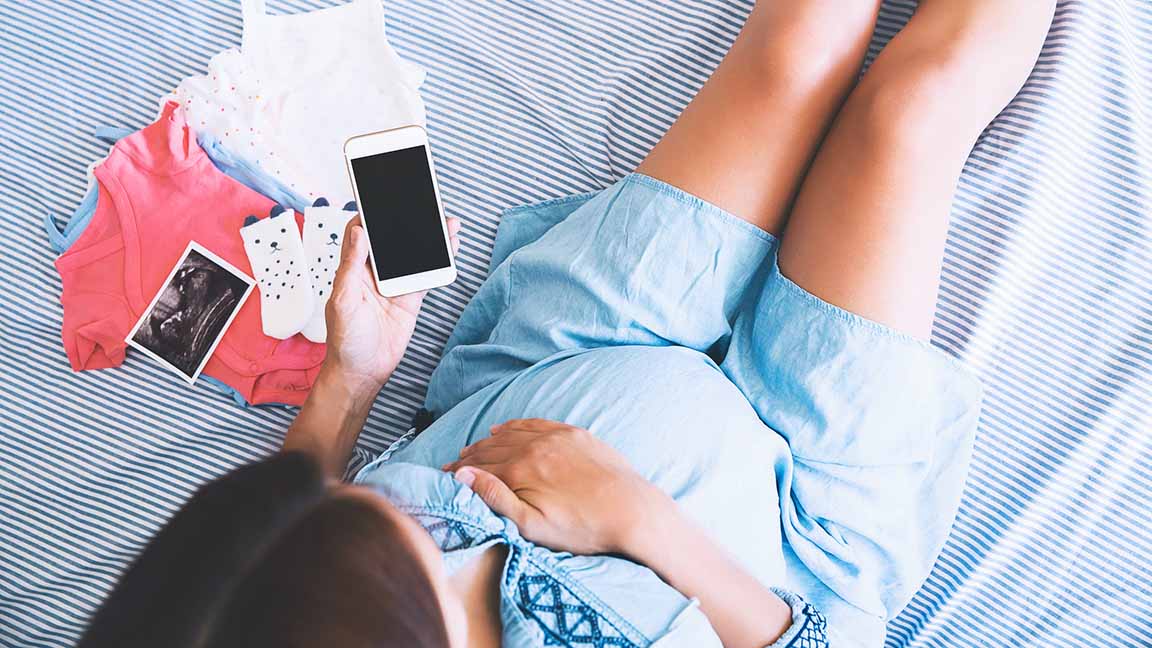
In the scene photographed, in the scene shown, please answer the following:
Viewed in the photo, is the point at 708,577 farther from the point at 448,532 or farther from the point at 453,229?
the point at 453,229

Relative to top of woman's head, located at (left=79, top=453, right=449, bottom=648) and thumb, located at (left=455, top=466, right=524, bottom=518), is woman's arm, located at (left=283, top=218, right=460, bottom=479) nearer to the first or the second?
thumb, located at (left=455, top=466, right=524, bottom=518)

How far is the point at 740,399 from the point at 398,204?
441mm

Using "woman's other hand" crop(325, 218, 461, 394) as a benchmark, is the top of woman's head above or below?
above

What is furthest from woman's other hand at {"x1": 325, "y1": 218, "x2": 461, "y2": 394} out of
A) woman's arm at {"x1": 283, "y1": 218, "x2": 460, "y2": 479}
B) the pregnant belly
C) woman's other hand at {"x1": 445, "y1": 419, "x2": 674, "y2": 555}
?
woman's other hand at {"x1": 445, "y1": 419, "x2": 674, "y2": 555}

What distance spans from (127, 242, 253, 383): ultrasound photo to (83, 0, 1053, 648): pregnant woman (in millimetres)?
290

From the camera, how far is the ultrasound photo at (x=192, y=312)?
115 cm

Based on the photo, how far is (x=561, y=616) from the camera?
2.30 ft

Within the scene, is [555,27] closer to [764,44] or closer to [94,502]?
[764,44]

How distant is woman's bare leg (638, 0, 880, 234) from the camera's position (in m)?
0.91

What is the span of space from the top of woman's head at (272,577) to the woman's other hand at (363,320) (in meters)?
0.41

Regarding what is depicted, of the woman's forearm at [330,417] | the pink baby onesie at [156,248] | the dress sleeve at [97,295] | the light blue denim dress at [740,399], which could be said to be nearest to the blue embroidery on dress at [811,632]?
the light blue denim dress at [740,399]

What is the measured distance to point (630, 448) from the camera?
2.76ft

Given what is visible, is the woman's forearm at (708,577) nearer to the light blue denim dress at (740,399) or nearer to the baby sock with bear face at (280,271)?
the light blue denim dress at (740,399)

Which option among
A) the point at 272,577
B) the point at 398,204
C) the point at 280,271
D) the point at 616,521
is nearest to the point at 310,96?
the point at 280,271
